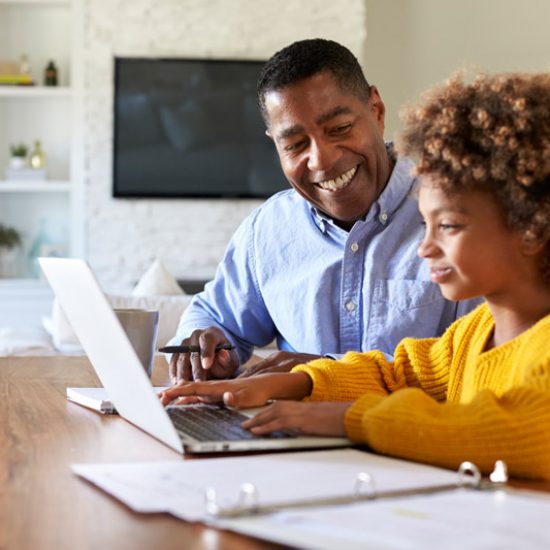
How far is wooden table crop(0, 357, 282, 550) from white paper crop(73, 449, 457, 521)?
0.02m

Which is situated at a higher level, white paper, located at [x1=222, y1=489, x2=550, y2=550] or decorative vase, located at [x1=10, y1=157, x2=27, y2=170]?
decorative vase, located at [x1=10, y1=157, x2=27, y2=170]

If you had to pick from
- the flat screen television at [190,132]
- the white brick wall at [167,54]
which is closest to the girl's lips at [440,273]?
the white brick wall at [167,54]

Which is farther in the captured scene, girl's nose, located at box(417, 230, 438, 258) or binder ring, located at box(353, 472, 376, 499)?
girl's nose, located at box(417, 230, 438, 258)

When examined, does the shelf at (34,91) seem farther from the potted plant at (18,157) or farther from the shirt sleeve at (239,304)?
the shirt sleeve at (239,304)

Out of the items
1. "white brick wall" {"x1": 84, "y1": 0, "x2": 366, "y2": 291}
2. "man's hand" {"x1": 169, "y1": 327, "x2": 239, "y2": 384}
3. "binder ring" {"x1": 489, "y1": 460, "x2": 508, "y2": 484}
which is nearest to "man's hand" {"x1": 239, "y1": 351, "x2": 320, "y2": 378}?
"man's hand" {"x1": 169, "y1": 327, "x2": 239, "y2": 384}

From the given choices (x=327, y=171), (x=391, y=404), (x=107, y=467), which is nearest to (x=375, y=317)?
(x=327, y=171)

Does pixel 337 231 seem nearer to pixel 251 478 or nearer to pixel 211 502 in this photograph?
pixel 251 478

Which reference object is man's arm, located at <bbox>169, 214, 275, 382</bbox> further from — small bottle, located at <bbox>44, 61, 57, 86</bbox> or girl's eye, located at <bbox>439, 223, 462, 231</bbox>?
small bottle, located at <bbox>44, 61, 57, 86</bbox>

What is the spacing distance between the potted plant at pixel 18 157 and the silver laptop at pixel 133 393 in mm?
5082

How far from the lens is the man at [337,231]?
1907 mm

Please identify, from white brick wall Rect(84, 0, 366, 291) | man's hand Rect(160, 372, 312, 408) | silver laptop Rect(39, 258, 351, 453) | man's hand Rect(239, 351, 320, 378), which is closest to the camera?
silver laptop Rect(39, 258, 351, 453)

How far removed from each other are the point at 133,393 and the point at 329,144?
874 mm

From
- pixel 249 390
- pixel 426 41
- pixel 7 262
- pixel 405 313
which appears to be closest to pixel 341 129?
pixel 405 313

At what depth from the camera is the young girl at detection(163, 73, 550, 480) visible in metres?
1.05
